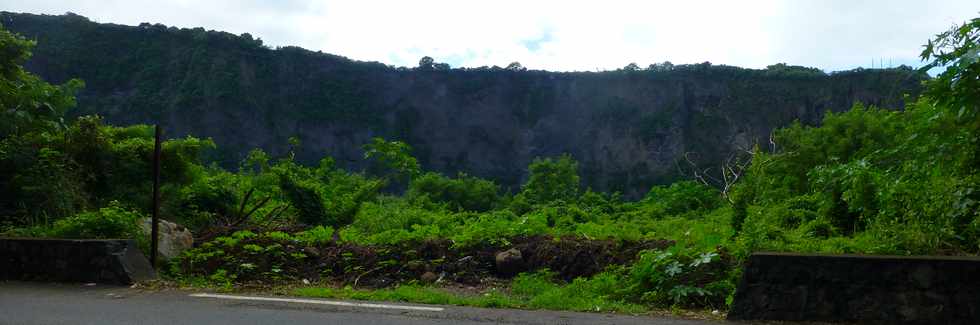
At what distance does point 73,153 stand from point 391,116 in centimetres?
5089

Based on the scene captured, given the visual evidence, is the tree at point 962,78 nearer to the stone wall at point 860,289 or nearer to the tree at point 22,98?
the stone wall at point 860,289

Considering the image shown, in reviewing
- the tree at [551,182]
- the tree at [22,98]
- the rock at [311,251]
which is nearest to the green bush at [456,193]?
the tree at [551,182]

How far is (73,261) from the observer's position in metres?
9.24

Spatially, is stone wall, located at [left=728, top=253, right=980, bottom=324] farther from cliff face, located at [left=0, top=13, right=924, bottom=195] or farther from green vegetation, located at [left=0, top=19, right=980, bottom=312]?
cliff face, located at [left=0, top=13, right=924, bottom=195]

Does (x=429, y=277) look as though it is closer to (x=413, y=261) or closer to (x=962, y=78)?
(x=413, y=261)

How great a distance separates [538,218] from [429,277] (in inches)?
254

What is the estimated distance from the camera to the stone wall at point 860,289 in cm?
597

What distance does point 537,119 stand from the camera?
63.6m

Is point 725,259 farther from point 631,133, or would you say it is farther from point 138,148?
point 631,133

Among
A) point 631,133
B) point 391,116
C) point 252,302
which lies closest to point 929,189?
point 252,302

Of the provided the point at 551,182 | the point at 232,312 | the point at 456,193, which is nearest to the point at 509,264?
the point at 232,312

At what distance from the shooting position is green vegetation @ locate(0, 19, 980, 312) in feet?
24.8

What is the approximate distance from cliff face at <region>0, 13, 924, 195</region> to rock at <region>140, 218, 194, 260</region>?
154 feet

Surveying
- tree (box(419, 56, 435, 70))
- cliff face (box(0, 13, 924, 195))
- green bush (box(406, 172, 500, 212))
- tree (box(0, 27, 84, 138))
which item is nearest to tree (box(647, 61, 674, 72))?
cliff face (box(0, 13, 924, 195))
